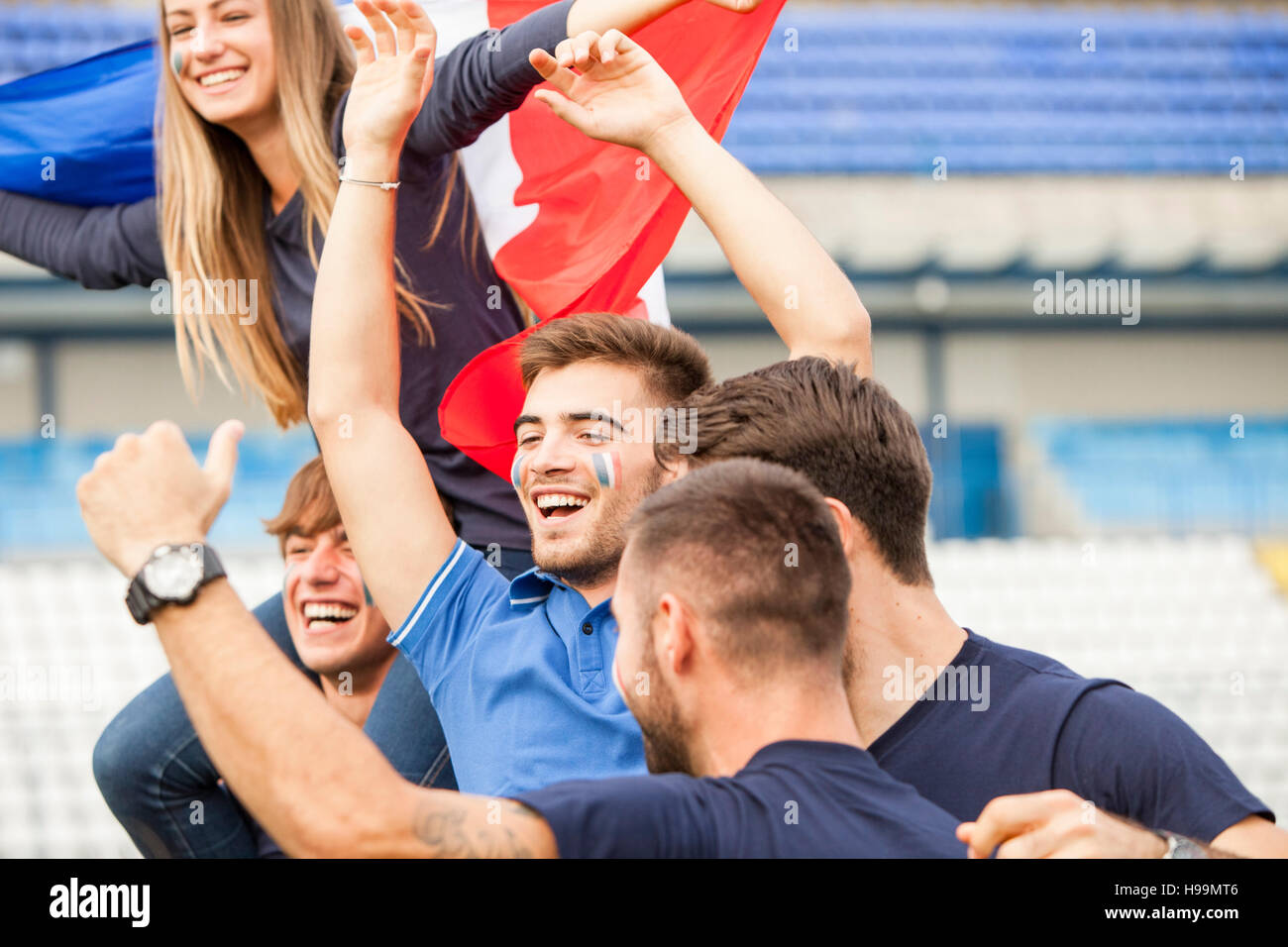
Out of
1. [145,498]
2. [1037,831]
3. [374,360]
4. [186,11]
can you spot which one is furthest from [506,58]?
[1037,831]

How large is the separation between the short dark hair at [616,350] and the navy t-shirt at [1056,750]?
2.40ft

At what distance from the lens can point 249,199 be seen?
8.96 ft

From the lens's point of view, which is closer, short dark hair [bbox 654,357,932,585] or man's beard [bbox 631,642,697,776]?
man's beard [bbox 631,642,697,776]

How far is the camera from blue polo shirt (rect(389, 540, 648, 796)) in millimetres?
1943

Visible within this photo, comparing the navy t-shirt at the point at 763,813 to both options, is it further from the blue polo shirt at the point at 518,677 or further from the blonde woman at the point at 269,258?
the blonde woman at the point at 269,258

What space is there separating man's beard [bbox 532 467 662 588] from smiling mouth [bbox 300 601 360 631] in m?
0.78

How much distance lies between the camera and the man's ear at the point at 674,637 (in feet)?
4.89

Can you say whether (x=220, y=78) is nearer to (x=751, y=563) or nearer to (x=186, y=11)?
(x=186, y=11)

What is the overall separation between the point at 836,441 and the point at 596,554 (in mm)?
442

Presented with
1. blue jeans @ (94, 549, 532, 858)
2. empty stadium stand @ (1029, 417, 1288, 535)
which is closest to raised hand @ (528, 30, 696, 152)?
blue jeans @ (94, 549, 532, 858)

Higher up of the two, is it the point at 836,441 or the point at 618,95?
the point at 618,95

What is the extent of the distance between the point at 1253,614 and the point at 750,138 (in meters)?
5.72

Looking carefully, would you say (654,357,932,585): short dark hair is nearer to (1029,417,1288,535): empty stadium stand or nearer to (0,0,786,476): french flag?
(0,0,786,476): french flag

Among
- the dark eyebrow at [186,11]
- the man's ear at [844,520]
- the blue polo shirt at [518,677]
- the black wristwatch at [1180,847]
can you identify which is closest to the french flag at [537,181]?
the blue polo shirt at [518,677]
